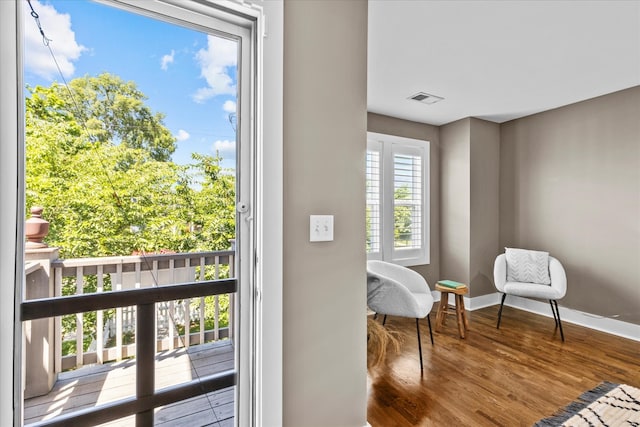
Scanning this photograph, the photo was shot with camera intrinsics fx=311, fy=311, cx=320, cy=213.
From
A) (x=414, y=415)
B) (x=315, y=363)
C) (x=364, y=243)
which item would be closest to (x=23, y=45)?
(x=364, y=243)

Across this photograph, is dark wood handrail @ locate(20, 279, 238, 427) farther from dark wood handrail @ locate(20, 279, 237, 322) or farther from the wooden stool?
the wooden stool

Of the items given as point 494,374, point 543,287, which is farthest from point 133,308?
point 543,287

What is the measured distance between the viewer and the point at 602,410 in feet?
6.22

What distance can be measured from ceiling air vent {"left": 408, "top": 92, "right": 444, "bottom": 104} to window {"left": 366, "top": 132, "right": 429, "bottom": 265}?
638mm

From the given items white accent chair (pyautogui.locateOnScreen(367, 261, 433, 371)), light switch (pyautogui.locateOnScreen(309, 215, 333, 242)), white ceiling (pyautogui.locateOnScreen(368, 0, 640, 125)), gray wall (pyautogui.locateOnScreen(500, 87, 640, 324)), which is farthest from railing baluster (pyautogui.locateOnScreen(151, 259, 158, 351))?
gray wall (pyautogui.locateOnScreen(500, 87, 640, 324))

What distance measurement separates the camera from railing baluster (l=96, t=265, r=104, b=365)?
3.64ft

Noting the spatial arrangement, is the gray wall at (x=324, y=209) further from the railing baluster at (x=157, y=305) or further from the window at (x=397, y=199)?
the window at (x=397, y=199)

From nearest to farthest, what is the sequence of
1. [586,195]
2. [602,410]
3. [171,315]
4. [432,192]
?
[171,315]
[602,410]
[586,195]
[432,192]

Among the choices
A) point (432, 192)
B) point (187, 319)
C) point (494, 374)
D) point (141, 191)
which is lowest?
point (494, 374)

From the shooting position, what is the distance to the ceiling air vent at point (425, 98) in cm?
324

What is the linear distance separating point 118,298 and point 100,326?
110 mm

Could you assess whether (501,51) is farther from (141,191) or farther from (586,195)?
(141,191)

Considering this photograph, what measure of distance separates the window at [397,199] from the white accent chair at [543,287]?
3.09 ft

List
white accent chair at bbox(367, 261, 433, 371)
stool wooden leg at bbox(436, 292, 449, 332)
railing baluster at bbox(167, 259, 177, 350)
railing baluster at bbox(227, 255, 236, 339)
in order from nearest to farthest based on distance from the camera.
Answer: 1. railing baluster at bbox(167, 259, 177, 350)
2. railing baluster at bbox(227, 255, 236, 339)
3. white accent chair at bbox(367, 261, 433, 371)
4. stool wooden leg at bbox(436, 292, 449, 332)
